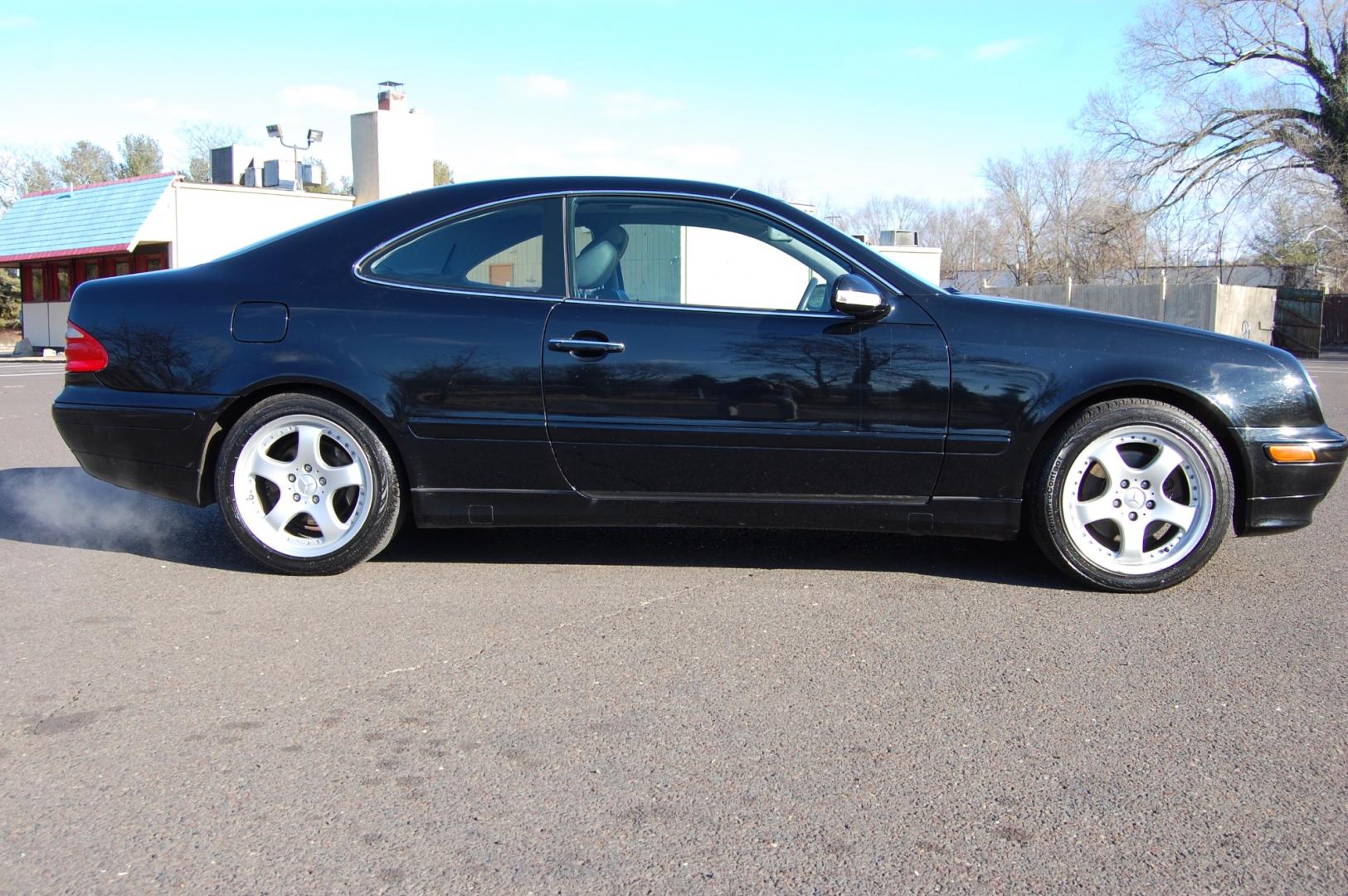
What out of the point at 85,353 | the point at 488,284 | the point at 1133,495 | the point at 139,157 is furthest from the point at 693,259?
the point at 139,157

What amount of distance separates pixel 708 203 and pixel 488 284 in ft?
3.02

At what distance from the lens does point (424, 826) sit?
2406 mm

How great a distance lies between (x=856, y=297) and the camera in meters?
4.02

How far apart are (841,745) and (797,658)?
2.09 feet

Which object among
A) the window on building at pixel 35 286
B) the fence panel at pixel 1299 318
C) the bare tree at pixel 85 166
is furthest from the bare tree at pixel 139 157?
the fence panel at pixel 1299 318

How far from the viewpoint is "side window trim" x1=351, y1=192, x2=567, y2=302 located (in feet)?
14.0

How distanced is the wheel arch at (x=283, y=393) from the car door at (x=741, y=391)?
0.66 meters

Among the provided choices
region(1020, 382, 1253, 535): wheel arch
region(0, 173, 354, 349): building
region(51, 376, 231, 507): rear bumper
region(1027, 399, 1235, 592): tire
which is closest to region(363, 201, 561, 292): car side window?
region(51, 376, 231, 507): rear bumper

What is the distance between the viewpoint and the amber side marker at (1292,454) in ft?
13.5

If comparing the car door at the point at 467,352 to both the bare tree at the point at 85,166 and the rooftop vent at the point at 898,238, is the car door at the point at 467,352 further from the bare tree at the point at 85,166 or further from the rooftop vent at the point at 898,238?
the bare tree at the point at 85,166

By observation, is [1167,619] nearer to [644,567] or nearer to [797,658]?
[797,658]

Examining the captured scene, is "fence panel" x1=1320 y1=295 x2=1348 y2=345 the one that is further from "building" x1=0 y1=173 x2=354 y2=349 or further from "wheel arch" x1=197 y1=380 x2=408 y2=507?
"wheel arch" x1=197 y1=380 x2=408 y2=507

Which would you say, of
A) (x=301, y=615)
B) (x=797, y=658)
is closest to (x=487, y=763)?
(x=797, y=658)

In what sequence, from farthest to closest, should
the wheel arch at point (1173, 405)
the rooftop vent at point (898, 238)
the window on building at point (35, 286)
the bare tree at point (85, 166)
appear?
the bare tree at point (85, 166) → the window on building at point (35, 286) → the rooftop vent at point (898, 238) → the wheel arch at point (1173, 405)
